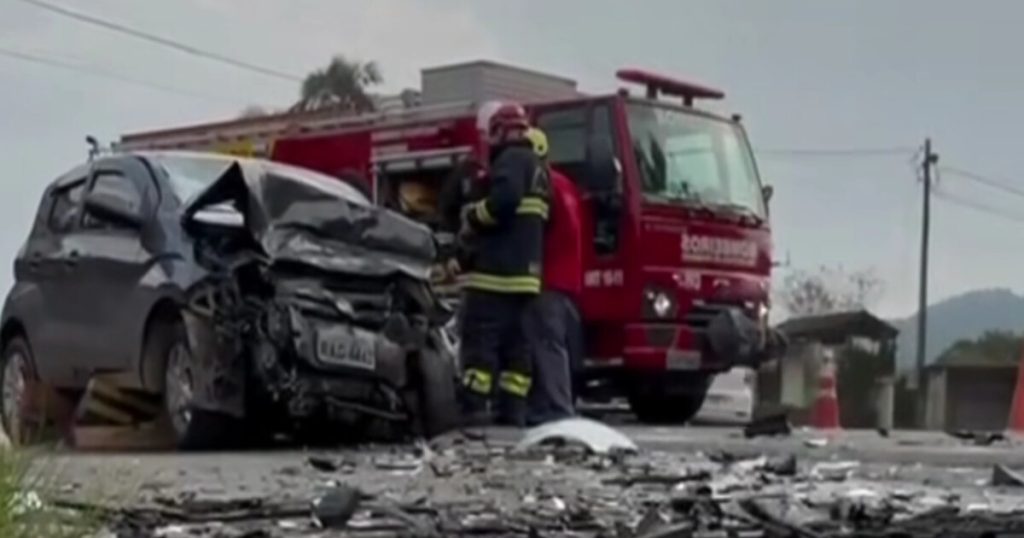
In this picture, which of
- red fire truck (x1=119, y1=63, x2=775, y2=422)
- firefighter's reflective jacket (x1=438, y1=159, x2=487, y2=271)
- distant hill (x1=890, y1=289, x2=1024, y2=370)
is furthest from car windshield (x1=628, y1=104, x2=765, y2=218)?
distant hill (x1=890, y1=289, x2=1024, y2=370)

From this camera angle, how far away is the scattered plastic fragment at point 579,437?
8.43m

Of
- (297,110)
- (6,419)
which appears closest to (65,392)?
(6,419)

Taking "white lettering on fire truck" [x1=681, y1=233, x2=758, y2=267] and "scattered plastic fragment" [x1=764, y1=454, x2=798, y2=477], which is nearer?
"scattered plastic fragment" [x1=764, y1=454, x2=798, y2=477]

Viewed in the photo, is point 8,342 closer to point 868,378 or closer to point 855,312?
point 868,378

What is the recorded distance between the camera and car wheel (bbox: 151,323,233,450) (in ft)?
31.1

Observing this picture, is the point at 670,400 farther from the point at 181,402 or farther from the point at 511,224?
the point at 181,402

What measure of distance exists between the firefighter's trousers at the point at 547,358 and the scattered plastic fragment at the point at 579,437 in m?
1.05

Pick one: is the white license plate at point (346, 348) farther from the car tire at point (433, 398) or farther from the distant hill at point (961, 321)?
the distant hill at point (961, 321)

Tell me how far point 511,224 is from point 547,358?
0.73 meters

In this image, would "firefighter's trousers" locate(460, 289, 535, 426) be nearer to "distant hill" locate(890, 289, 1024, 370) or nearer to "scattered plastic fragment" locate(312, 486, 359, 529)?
"scattered plastic fragment" locate(312, 486, 359, 529)

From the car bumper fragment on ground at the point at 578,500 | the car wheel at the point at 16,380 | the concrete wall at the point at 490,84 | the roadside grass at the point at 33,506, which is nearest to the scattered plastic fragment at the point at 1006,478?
the car bumper fragment on ground at the point at 578,500

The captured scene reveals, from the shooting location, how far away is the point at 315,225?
977 cm

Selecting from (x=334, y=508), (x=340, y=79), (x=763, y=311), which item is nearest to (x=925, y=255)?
(x=340, y=79)

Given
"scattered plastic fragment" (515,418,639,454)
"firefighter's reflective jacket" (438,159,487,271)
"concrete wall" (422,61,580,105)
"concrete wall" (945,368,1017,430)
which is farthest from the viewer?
"concrete wall" (945,368,1017,430)
